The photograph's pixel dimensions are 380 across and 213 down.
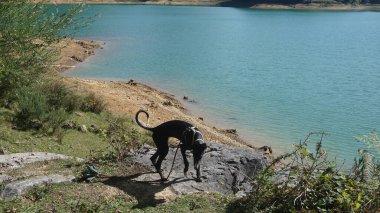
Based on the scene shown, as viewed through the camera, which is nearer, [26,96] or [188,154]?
[188,154]

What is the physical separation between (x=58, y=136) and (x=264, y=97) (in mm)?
16882

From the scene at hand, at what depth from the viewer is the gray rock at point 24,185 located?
8594 mm

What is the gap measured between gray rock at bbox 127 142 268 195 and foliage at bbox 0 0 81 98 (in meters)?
4.09

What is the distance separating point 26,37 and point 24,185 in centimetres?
478

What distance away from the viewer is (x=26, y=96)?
14234 millimetres

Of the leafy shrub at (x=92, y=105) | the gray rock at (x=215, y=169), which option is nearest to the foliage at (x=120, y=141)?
the gray rock at (x=215, y=169)

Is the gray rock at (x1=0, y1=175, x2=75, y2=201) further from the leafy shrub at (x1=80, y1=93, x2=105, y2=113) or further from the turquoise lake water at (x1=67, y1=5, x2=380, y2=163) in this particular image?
the turquoise lake water at (x1=67, y1=5, x2=380, y2=163)

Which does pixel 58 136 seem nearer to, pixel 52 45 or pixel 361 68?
pixel 52 45

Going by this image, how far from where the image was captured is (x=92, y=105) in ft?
58.7

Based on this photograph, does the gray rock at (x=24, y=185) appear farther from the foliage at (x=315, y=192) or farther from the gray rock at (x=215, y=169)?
the foliage at (x=315, y=192)

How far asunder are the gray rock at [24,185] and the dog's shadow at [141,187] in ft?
3.25

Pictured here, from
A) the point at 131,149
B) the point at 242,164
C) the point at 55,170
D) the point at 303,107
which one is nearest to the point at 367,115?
the point at 303,107

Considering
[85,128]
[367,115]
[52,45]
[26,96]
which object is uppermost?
[52,45]

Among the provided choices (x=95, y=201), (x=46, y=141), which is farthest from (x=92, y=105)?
(x=95, y=201)
